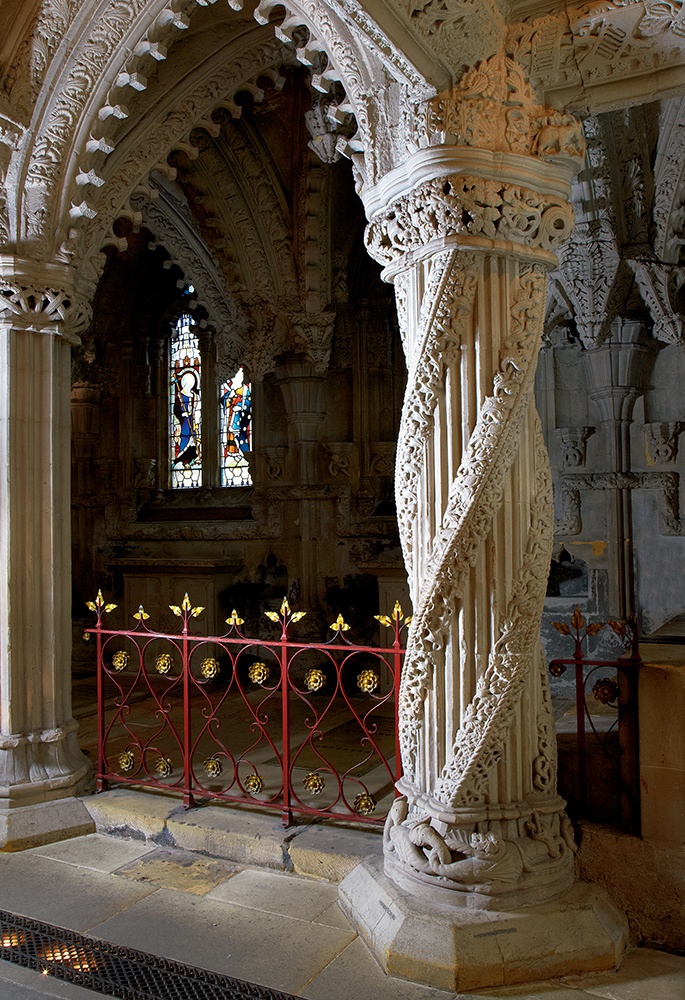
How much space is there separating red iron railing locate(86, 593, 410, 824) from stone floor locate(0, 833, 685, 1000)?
39cm

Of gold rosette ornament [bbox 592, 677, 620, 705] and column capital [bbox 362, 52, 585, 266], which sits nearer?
A: column capital [bbox 362, 52, 585, 266]

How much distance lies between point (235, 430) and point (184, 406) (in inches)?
37.3

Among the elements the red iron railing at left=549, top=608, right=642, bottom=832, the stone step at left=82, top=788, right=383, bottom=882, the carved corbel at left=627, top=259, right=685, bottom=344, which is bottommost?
the stone step at left=82, top=788, right=383, bottom=882

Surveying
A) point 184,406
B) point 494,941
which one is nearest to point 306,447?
point 184,406

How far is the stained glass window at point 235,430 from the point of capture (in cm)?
939

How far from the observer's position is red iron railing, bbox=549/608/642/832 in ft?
10.3

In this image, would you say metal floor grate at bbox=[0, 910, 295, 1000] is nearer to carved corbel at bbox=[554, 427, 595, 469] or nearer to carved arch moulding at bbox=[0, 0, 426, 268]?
carved arch moulding at bbox=[0, 0, 426, 268]

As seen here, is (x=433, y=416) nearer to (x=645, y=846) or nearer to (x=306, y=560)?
(x=645, y=846)

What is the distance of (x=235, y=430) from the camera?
9500 mm

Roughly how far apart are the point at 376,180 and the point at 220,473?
22.4 feet

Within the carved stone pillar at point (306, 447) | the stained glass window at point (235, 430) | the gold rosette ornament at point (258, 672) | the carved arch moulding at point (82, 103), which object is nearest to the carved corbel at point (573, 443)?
the carved stone pillar at point (306, 447)

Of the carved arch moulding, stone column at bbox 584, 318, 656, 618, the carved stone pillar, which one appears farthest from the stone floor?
stone column at bbox 584, 318, 656, 618

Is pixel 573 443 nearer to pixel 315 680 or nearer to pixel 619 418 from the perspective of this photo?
pixel 619 418

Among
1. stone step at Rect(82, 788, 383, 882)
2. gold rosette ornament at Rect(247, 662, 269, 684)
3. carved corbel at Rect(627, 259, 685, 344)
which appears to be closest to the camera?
stone step at Rect(82, 788, 383, 882)
